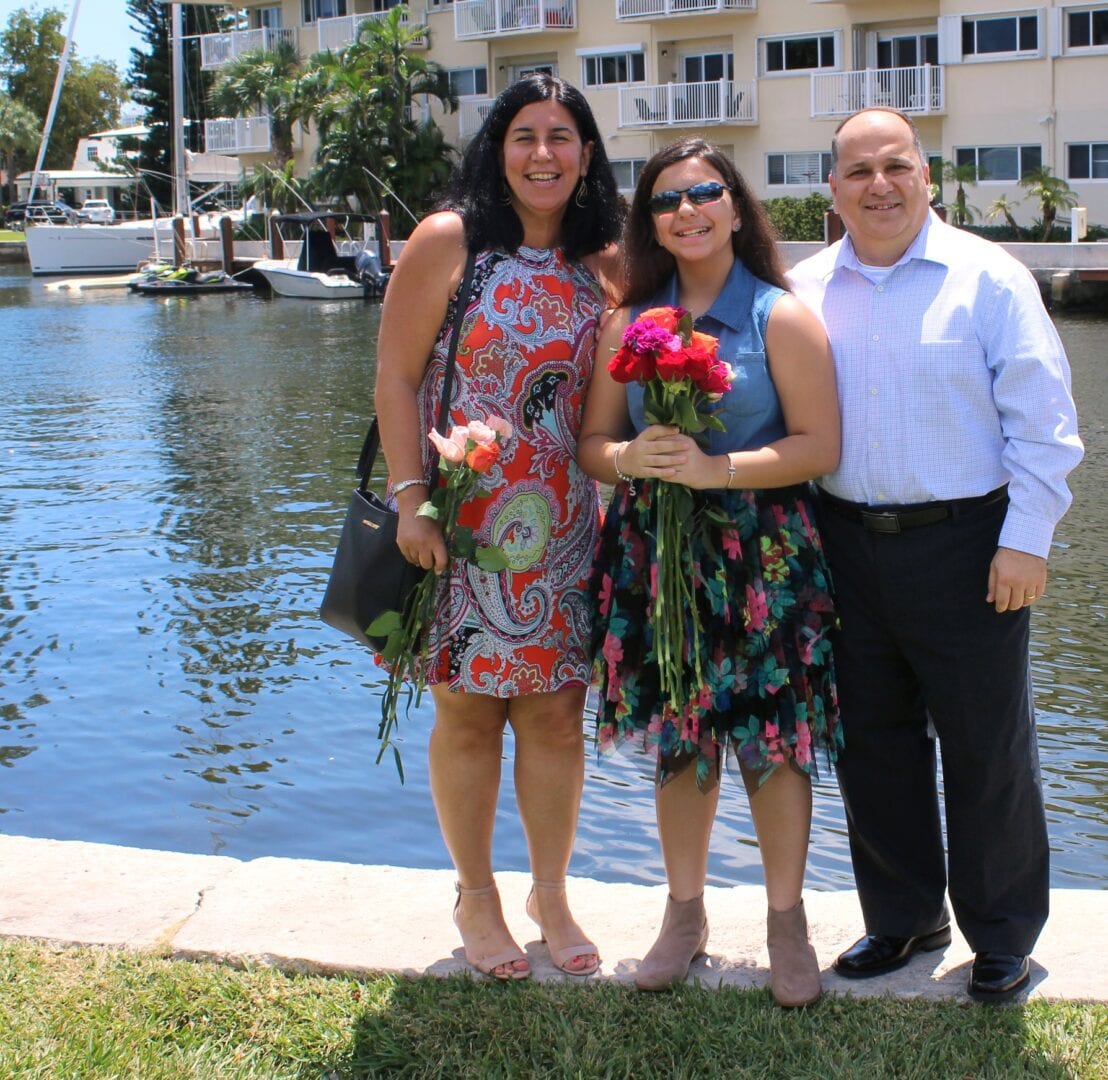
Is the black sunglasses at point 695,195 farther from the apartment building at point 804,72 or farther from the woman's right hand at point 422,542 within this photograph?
the apartment building at point 804,72

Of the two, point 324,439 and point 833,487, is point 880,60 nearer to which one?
point 324,439

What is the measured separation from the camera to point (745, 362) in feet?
11.1

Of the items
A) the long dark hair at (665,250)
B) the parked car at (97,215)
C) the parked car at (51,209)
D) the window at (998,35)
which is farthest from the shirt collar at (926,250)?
the parked car at (97,215)

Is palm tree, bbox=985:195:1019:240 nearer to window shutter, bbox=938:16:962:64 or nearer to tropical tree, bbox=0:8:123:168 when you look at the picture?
window shutter, bbox=938:16:962:64

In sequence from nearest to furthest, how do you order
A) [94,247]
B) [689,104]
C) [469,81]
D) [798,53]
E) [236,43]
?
[798,53] → [689,104] → [469,81] → [236,43] → [94,247]

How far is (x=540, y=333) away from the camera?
358cm

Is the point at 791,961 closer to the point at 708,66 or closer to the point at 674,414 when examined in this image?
the point at 674,414

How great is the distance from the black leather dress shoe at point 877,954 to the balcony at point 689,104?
115 feet

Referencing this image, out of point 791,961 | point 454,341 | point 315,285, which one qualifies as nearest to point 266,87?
point 315,285

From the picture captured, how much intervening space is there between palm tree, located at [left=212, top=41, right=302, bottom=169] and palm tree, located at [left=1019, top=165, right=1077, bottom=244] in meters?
23.5

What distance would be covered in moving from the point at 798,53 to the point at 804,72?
645 millimetres

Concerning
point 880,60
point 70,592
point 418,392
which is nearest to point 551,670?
point 418,392

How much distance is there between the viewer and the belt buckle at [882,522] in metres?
3.34

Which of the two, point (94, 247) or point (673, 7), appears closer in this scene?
point (673, 7)
